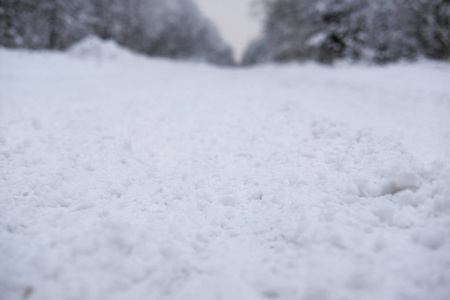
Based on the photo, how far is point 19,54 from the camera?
1146 cm

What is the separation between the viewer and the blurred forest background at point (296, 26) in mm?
13758

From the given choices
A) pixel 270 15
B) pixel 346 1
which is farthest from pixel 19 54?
pixel 270 15

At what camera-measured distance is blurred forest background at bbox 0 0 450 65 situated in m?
13.8

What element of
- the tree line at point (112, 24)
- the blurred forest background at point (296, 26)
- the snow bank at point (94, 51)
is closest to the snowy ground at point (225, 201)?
the snow bank at point (94, 51)

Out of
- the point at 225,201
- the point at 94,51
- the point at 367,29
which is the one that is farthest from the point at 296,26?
the point at 225,201

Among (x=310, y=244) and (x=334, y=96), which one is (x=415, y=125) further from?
(x=310, y=244)

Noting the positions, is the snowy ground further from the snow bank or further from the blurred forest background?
the blurred forest background

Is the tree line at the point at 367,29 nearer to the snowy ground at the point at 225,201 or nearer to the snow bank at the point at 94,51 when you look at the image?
the snowy ground at the point at 225,201

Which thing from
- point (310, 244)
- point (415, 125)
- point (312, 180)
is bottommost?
point (310, 244)

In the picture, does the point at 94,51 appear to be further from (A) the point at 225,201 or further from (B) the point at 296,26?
(B) the point at 296,26

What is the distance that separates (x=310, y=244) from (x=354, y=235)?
1.45 ft

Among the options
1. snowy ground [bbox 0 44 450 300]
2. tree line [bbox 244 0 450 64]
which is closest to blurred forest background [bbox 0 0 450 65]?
tree line [bbox 244 0 450 64]

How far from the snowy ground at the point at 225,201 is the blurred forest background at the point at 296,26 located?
10.3m

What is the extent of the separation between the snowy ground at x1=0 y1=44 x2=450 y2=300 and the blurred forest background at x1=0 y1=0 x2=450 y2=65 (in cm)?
1026
